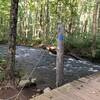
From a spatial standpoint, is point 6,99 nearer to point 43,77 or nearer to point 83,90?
point 83,90

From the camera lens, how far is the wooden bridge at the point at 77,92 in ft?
15.4

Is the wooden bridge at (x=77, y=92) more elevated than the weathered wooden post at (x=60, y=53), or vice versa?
the weathered wooden post at (x=60, y=53)

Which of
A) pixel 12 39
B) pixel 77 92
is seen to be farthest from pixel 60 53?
pixel 12 39

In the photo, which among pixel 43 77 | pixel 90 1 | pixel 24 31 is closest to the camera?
pixel 43 77

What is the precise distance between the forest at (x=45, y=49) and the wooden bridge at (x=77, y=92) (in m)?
0.56

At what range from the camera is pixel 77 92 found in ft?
16.4

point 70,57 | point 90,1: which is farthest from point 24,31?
point 70,57

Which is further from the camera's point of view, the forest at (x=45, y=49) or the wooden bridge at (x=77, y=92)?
the forest at (x=45, y=49)

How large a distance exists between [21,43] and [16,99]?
61.5 feet

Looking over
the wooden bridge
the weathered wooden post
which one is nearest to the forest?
the weathered wooden post

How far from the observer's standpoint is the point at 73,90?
200 inches

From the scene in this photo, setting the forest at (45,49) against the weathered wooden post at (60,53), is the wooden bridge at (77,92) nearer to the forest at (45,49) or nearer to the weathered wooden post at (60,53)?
the weathered wooden post at (60,53)

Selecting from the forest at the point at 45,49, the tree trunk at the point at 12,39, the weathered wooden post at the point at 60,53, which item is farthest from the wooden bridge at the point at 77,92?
the tree trunk at the point at 12,39

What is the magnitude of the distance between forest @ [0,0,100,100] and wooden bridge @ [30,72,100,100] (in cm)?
56
